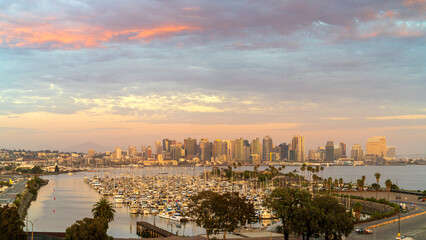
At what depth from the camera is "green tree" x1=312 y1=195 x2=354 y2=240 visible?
3850 centimetres

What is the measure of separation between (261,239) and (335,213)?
29.0 feet

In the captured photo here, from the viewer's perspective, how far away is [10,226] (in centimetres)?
3969

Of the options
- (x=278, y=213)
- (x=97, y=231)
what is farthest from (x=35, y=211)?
(x=278, y=213)

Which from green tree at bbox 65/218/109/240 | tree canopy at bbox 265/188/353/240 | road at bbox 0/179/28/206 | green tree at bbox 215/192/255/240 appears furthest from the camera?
road at bbox 0/179/28/206

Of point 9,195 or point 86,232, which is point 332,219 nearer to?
point 86,232

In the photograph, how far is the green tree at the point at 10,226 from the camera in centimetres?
3959

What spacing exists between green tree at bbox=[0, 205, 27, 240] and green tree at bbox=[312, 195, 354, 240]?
30.1 m

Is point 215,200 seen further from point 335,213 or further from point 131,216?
point 131,216

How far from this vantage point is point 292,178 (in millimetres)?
164750

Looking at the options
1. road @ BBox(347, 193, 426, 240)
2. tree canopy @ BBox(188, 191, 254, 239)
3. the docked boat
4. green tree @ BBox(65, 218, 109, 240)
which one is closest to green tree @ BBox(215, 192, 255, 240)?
tree canopy @ BBox(188, 191, 254, 239)

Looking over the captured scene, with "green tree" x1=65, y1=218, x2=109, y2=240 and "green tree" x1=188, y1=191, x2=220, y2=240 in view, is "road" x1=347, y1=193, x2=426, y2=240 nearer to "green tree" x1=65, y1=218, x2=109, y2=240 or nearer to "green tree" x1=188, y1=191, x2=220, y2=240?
"green tree" x1=188, y1=191, x2=220, y2=240

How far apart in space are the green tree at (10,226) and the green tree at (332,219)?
3005 centimetres

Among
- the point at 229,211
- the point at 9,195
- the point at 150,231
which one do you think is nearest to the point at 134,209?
the point at 150,231

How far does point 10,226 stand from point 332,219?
3181 cm
